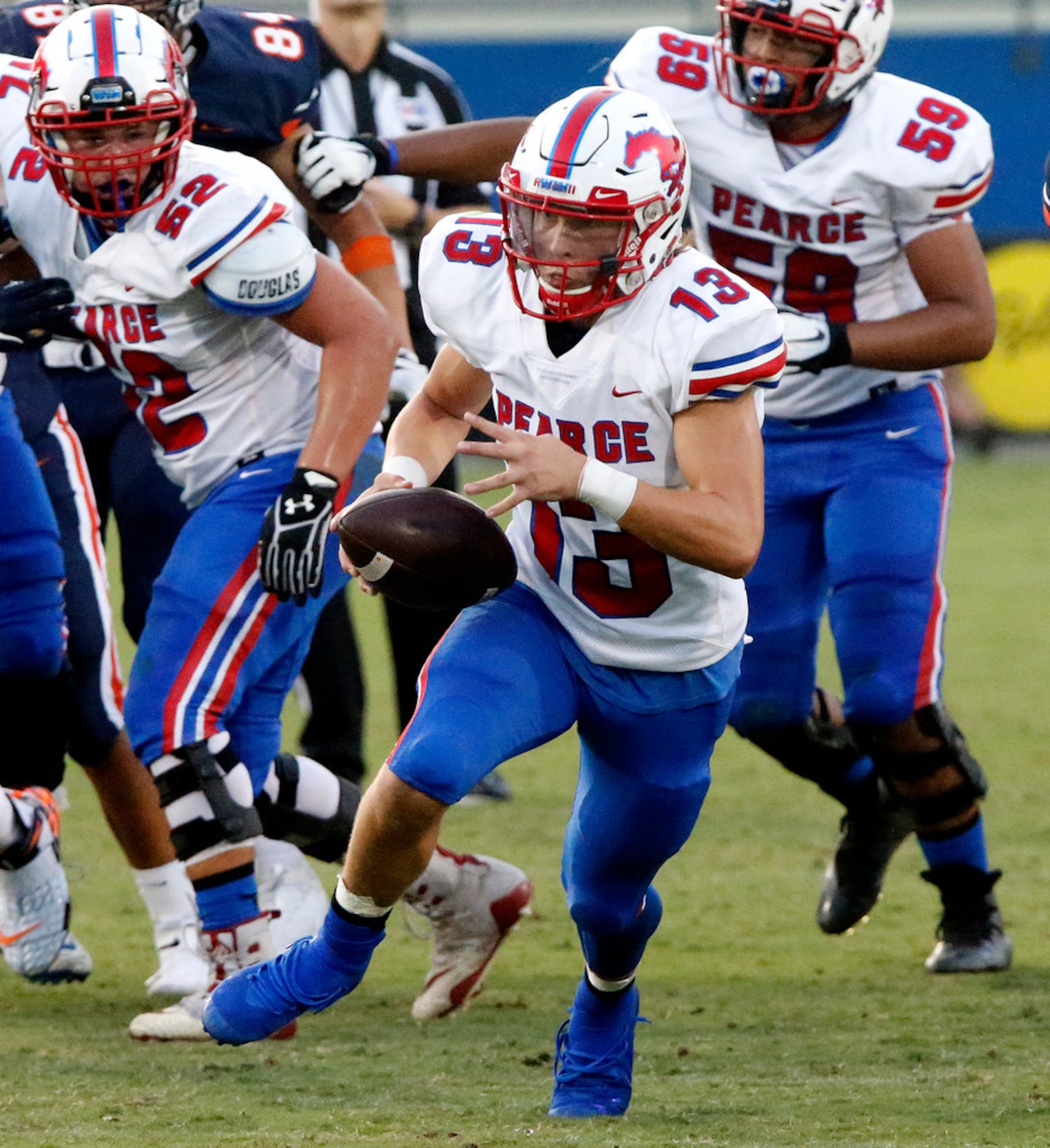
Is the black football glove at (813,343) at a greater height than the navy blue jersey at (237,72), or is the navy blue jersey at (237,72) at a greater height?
the navy blue jersey at (237,72)

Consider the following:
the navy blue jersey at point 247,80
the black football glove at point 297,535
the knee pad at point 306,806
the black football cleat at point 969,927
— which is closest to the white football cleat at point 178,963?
the knee pad at point 306,806

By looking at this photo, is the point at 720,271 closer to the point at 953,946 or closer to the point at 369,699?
the point at 953,946

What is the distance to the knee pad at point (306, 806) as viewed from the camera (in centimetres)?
380

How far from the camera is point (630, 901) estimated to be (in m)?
3.08

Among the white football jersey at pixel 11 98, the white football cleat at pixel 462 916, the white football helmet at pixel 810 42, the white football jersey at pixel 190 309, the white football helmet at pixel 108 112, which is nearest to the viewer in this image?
the white football helmet at pixel 108 112

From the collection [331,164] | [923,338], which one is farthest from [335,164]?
[923,338]

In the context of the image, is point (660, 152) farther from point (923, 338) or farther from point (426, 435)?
point (923, 338)

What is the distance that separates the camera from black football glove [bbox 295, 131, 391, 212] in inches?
159

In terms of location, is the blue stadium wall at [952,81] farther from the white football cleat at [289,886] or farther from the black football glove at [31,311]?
the black football glove at [31,311]

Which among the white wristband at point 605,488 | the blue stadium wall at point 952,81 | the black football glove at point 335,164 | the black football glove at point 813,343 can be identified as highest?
the white wristband at point 605,488

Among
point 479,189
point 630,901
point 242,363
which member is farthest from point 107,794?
point 479,189

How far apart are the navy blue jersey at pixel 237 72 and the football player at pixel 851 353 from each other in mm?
218

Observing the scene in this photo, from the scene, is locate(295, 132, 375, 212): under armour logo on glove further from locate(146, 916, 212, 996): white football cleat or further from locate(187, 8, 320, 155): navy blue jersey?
locate(146, 916, 212, 996): white football cleat

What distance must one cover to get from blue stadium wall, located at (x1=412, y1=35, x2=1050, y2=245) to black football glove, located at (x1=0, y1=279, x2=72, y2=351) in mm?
12126
